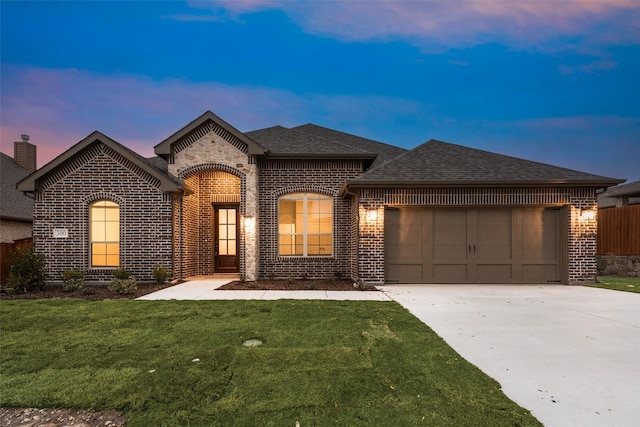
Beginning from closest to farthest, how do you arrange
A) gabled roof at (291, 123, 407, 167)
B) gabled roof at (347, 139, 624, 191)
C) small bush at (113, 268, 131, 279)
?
small bush at (113, 268, 131, 279) < gabled roof at (347, 139, 624, 191) < gabled roof at (291, 123, 407, 167)

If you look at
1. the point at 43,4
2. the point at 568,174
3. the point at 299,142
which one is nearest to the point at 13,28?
the point at 43,4

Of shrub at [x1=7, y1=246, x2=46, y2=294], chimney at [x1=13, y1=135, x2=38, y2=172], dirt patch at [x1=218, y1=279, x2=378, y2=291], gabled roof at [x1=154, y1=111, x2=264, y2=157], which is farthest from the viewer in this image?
chimney at [x1=13, y1=135, x2=38, y2=172]

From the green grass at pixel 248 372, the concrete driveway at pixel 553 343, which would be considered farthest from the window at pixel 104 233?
the concrete driveway at pixel 553 343

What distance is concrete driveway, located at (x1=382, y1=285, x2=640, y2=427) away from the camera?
9.62 ft

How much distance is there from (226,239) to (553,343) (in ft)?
34.8

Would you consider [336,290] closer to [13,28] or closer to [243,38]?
[13,28]

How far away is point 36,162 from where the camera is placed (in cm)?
1983

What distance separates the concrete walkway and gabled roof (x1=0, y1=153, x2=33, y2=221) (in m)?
11.3

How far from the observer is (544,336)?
4.94m

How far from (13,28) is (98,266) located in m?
12.0

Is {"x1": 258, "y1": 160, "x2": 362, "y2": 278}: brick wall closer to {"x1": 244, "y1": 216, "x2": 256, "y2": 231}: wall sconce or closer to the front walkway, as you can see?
{"x1": 244, "y1": 216, "x2": 256, "y2": 231}: wall sconce

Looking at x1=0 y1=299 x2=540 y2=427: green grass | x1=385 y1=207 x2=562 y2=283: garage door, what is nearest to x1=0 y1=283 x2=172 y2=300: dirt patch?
x1=0 y1=299 x2=540 y2=427: green grass

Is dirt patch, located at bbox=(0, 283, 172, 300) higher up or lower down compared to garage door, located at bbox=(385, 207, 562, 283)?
lower down

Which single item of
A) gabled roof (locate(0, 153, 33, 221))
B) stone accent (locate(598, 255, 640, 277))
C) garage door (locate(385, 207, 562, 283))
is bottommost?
stone accent (locate(598, 255, 640, 277))
